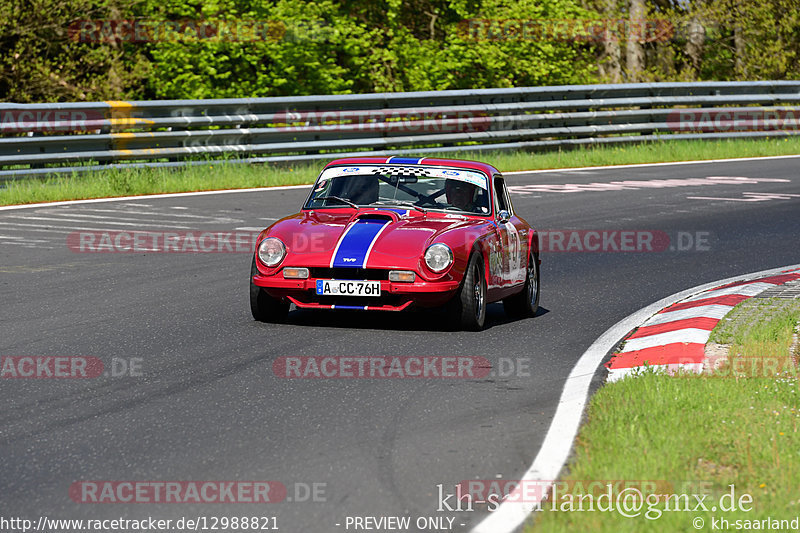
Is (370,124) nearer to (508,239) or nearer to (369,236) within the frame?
(508,239)

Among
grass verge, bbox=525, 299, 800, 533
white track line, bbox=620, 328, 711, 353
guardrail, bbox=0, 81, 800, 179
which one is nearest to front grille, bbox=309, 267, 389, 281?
white track line, bbox=620, 328, 711, 353

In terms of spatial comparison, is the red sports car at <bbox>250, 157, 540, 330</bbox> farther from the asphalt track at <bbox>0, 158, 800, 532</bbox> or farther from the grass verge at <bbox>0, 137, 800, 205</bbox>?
the grass verge at <bbox>0, 137, 800, 205</bbox>

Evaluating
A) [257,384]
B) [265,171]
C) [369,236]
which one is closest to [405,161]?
[369,236]

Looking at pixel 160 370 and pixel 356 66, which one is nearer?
pixel 160 370

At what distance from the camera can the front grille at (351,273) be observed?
854 cm

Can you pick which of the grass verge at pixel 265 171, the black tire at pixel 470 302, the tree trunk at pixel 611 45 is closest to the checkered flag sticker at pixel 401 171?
the black tire at pixel 470 302

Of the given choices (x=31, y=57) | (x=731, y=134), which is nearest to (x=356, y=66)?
(x=31, y=57)

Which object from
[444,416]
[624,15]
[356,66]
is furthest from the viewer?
[624,15]

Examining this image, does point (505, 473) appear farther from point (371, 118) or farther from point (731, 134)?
point (731, 134)

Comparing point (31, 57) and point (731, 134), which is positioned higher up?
point (31, 57)

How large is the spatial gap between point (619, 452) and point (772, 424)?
90cm

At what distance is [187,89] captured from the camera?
2852 cm

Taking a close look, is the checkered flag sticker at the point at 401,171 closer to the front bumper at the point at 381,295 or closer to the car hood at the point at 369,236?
the car hood at the point at 369,236

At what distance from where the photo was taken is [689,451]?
5.25 meters
